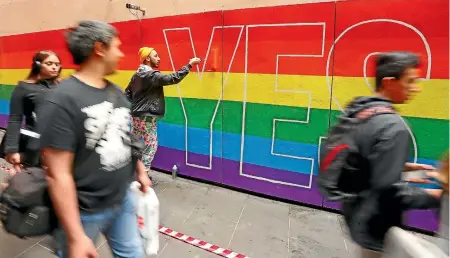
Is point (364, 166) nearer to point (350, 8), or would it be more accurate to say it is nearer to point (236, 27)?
point (350, 8)

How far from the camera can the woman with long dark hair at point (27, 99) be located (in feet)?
7.18

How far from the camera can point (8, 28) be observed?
19.1ft

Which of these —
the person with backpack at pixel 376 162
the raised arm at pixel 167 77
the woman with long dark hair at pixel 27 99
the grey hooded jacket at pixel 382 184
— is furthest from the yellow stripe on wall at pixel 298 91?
the woman with long dark hair at pixel 27 99

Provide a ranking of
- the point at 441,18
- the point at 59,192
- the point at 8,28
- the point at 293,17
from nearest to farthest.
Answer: the point at 59,192 < the point at 441,18 < the point at 293,17 < the point at 8,28

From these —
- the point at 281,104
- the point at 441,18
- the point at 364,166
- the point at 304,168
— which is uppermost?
the point at 441,18

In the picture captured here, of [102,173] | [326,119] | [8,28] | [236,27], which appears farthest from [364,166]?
[8,28]

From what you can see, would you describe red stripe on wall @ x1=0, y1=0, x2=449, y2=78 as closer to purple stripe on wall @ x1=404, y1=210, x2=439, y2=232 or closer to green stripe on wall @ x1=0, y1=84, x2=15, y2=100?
purple stripe on wall @ x1=404, y1=210, x2=439, y2=232

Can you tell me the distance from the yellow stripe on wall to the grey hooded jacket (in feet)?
4.75

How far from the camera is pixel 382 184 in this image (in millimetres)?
1261

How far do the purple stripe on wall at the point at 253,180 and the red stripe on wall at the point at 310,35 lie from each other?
108cm

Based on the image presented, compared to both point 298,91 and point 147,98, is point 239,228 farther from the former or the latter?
point 147,98

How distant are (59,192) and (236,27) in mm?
2589

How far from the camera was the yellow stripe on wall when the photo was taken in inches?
97.9

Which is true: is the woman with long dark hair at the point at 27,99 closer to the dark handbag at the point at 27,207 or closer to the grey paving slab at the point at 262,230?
the dark handbag at the point at 27,207
